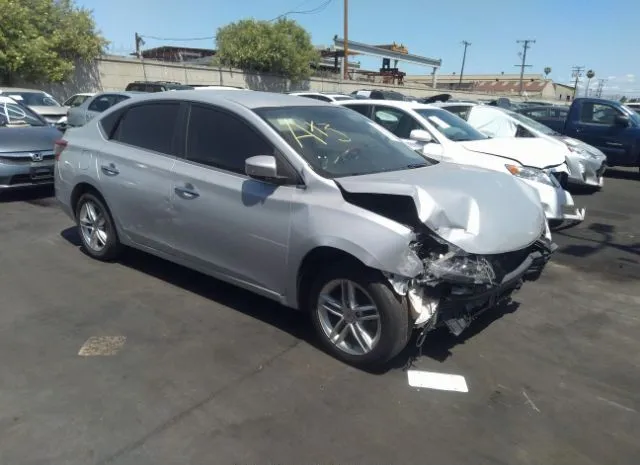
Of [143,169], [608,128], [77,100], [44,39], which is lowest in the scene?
[77,100]

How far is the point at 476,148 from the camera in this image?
769 cm

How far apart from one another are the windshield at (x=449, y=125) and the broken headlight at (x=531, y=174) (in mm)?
1166

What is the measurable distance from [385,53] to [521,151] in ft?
151

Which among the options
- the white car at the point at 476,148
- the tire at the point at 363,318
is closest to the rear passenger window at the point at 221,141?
the tire at the point at 363,318

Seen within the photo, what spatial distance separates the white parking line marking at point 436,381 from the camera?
3.37 metres

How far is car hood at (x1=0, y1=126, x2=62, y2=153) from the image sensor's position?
308 inches

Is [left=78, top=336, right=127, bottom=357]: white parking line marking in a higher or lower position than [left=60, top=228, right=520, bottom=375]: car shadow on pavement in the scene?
higher

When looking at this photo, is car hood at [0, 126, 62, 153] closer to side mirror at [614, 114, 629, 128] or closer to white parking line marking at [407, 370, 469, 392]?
white parking line marking at [407, 370, 469, 392]

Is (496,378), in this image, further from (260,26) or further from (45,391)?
(260,26)

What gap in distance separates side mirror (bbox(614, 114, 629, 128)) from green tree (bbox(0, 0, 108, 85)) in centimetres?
2043

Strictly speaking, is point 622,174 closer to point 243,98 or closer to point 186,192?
point 243,98

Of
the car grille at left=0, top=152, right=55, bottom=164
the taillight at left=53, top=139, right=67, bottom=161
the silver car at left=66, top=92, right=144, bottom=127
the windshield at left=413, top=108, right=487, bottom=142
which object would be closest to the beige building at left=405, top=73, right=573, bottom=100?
the silver car at left=66, top=92, right=144, bottom=127

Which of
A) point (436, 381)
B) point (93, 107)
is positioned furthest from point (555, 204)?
point (93, 107)

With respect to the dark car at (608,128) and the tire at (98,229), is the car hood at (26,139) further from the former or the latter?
the dark car at (608,128)
